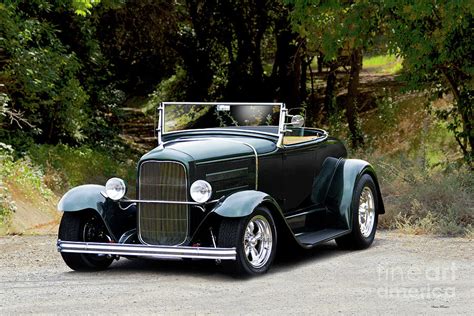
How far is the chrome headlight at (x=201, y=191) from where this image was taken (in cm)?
899

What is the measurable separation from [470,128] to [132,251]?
26.5ft

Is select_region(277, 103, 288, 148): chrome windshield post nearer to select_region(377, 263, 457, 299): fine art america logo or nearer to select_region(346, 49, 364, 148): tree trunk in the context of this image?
select_region(377, 263, 457, 299): fine art america logo

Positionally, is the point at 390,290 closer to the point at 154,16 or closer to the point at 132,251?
the point at 132,251

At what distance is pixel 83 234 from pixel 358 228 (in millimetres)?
2968

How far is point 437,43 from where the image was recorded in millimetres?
14609

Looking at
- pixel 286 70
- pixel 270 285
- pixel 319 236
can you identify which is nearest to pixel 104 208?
pixel 270 285

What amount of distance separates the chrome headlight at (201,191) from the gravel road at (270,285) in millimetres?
716

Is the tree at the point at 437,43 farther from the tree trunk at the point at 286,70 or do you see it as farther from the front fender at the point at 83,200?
the tree trunk at the point at 286,70

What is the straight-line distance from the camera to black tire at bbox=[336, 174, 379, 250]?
1061cm

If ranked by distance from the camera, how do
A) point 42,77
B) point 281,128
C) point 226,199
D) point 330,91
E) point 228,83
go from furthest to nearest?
point 228,83 < point 330,91 < point 42,77 < point 281,128 < point 226,199

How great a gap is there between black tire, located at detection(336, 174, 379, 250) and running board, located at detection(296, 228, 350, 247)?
186mm

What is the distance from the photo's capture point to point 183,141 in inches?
390

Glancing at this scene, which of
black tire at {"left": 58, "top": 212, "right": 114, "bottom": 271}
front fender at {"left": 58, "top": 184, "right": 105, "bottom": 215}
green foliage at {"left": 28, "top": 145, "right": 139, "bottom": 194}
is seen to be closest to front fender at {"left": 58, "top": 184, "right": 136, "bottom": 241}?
front fender at {"left": 58, "top": 184, "right": 105, "bottom": 215}

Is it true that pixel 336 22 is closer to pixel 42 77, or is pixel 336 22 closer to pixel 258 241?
pixel 42 77
